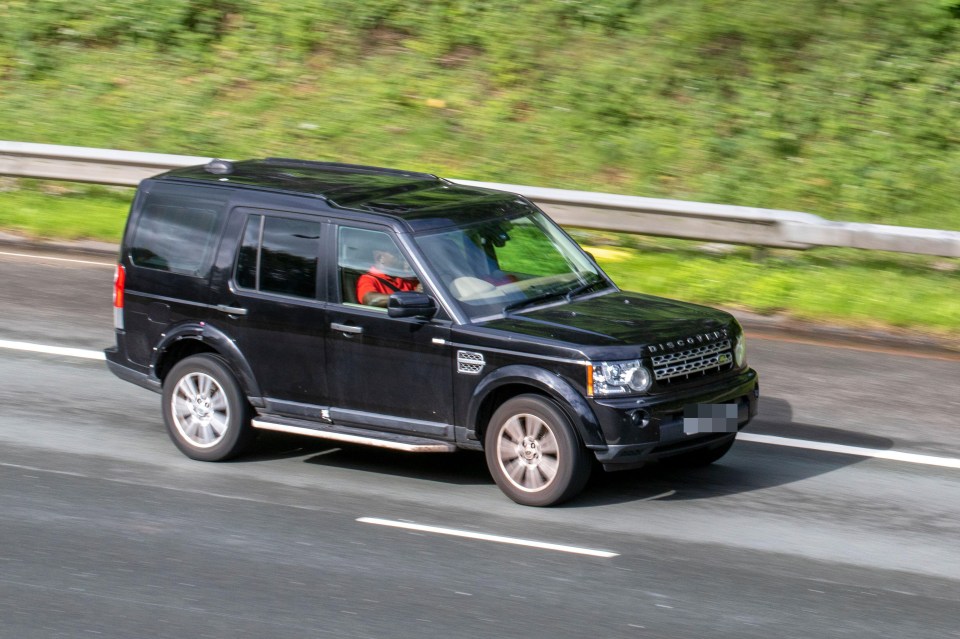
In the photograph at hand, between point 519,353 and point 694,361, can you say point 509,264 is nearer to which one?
point 519,353

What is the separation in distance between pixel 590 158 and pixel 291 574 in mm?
10889

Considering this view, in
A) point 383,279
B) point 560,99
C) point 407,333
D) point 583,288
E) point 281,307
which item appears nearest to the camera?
point 407,333

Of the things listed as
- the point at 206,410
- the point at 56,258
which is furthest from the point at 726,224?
the point at 56,258

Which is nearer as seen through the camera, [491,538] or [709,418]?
[491,538]

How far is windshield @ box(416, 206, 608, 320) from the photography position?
802 cm

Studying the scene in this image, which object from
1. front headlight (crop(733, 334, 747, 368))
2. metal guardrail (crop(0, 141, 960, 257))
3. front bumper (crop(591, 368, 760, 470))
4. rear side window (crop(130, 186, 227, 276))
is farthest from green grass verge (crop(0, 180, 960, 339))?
rear side window (crop(130, 186, 227, 276))

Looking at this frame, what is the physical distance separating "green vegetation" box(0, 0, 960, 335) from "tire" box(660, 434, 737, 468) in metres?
4.41

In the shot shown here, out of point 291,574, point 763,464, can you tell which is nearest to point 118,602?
point 291,574

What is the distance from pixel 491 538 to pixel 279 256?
237cm

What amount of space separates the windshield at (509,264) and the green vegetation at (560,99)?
13.8ft

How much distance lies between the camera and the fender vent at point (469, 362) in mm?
7645

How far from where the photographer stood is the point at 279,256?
8391 mm

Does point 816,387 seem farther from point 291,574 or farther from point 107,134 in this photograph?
point 107,134

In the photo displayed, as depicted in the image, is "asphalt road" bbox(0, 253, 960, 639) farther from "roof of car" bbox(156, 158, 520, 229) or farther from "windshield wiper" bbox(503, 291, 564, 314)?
"roof of car" bbox(156, 158, 520, 229)
